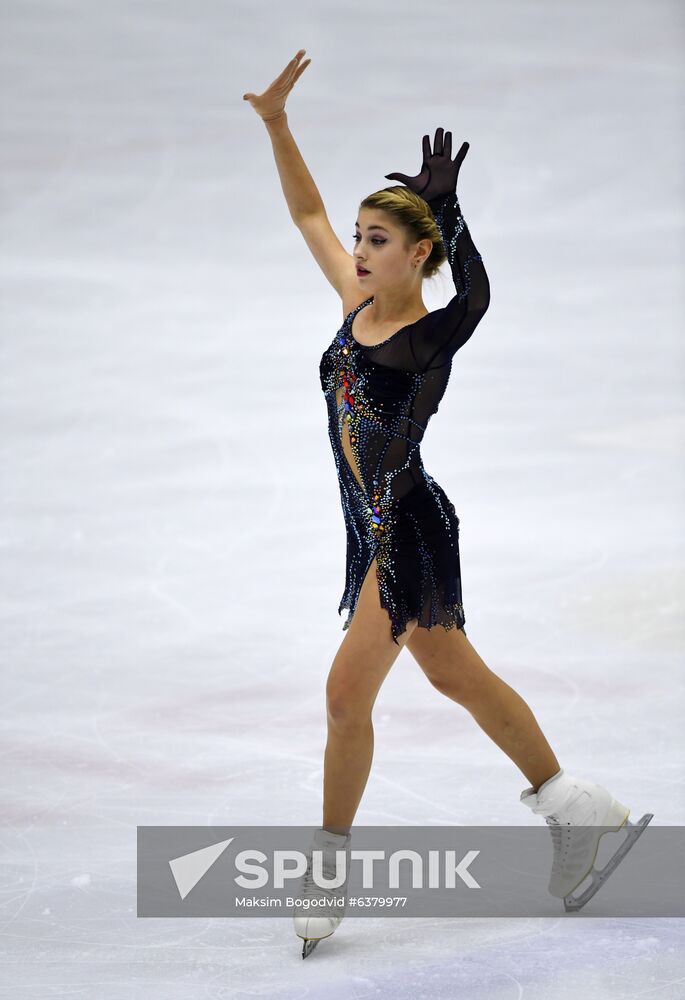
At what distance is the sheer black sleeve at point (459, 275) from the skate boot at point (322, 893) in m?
1.07

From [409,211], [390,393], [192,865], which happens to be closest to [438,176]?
[409,211]

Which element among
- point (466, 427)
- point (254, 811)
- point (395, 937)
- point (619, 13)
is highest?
point (619, 13)

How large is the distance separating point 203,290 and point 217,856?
5.20 m

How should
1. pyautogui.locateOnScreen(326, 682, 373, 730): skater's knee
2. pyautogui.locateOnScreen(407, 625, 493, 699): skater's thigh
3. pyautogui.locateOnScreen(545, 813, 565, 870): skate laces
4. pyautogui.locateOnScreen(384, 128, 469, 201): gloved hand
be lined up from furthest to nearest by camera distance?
1. pyautogui.locateOnScreen(545, 813, 565, 870): skate laces
2. pyautogui.locateOnScreen(407, 625, 493, 699): skater's thigh
3. pyautogui.locateOnScreen(326, 682, 373, 730): skater's knee
4. pyautogui.locateOnScreen(384, 128, 469, 201): gloved hand

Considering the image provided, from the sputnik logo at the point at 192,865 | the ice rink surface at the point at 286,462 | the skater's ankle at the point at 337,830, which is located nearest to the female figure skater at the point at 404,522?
the skater's ankle at the point at 337,830

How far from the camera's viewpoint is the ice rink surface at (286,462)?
2961mm

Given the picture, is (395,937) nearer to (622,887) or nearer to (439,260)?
(622,887)

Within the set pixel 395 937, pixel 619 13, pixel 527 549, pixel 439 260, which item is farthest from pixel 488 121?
pixel 395 937

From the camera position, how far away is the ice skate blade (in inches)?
117

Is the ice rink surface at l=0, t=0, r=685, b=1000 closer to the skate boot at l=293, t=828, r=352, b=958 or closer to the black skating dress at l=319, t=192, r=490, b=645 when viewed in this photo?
the skate boot at l=293, t=828, r=352, b=958

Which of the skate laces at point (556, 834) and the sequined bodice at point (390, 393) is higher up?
the sequined bodice at point (390, 393)

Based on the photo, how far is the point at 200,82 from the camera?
8336 millimetres

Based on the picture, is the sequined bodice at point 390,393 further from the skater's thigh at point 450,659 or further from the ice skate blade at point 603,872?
the ice skate blade at point 603,872

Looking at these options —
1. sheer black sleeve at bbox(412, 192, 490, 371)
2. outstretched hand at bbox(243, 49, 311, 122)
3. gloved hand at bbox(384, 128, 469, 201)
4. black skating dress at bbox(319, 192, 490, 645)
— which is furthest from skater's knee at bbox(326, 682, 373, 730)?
outstretched hand at bbox(243, 49, 311, 122)
